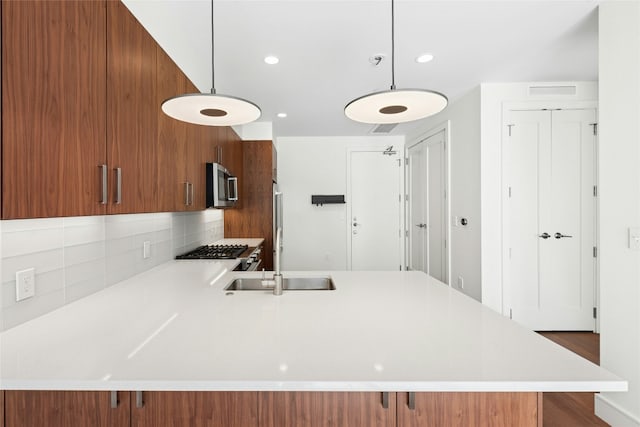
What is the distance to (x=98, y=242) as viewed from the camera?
63.6 inches

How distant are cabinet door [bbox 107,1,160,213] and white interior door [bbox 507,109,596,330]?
3.30 metres

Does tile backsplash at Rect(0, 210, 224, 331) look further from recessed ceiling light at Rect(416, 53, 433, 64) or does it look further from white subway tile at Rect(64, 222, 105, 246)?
recessed ceiling light at Rect(416, 53, 433, 64)

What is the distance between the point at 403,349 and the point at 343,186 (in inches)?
184

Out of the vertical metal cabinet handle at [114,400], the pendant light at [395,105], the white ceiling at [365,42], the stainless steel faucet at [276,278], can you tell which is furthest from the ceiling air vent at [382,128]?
the vertical metal cabinet handle at [114,400]

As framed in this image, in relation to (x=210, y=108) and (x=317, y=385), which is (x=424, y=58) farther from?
(x=317, y=385)

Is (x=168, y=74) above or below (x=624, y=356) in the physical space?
above

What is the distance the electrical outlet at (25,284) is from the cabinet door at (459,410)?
1390mm

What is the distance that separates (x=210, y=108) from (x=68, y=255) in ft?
3.04

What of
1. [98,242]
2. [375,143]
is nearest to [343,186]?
[375,143]

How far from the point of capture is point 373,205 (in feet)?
18.2

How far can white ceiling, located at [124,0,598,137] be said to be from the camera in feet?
6.58

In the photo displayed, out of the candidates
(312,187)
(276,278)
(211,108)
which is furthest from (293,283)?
(312,187)

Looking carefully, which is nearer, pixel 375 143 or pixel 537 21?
pixel 537 21

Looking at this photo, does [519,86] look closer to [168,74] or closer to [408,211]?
[408,211]
